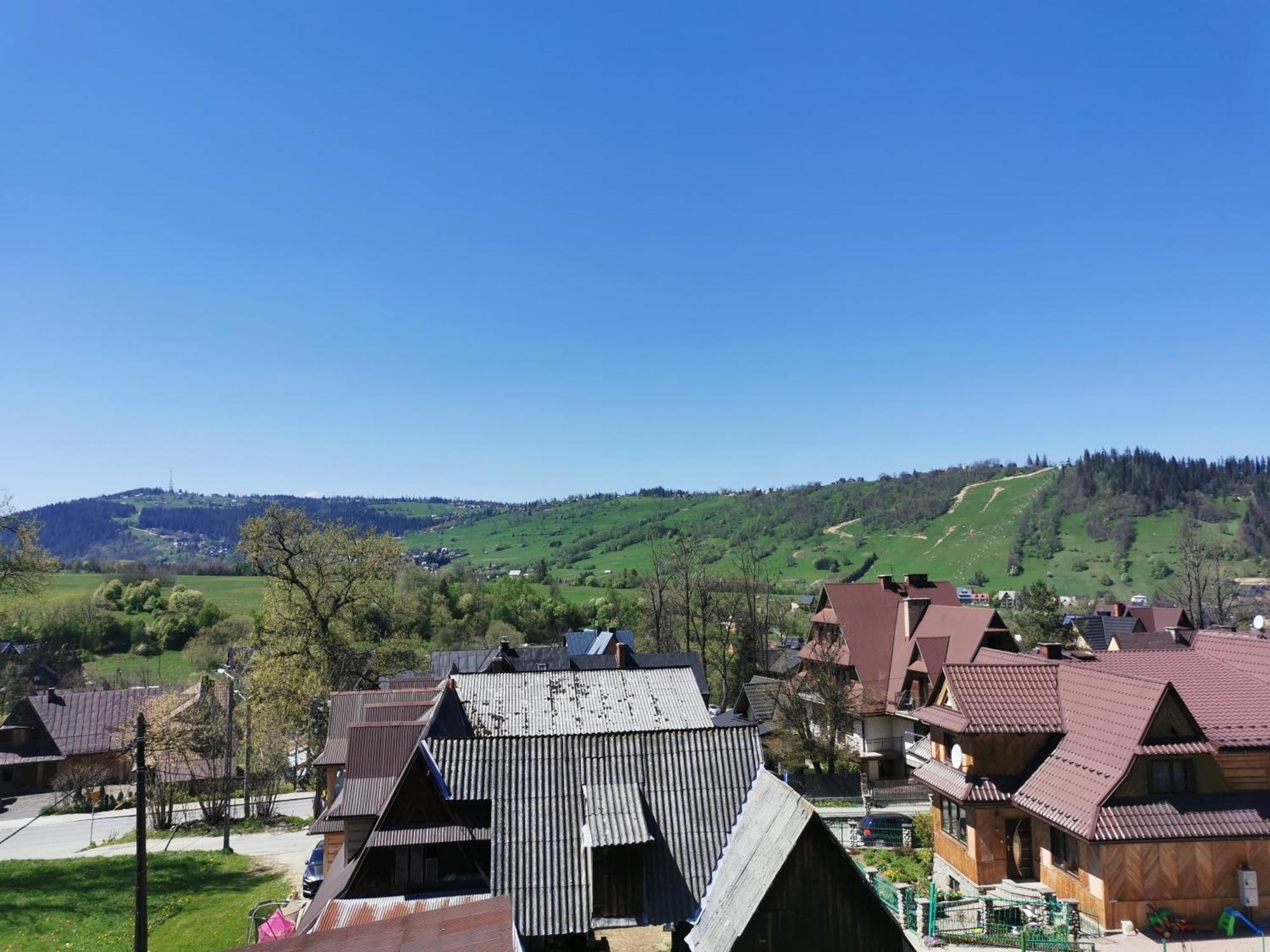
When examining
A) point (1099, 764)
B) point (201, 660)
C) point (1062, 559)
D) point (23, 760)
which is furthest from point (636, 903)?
point (1062, 559)

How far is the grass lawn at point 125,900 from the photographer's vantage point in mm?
23359

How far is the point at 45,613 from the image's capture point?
300 ft

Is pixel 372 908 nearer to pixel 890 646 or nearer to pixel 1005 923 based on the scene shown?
pixel 1005 923

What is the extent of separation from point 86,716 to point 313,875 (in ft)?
137

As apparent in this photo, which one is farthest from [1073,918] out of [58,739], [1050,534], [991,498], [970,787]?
[991,498]

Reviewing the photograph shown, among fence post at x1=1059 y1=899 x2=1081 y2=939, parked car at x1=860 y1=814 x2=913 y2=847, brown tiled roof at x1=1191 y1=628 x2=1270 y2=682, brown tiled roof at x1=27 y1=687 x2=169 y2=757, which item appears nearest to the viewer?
fence post at x1=1059 y1=899 x2=1081 y2=939

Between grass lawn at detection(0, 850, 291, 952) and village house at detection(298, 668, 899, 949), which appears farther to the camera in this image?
grass lawn at detection(0, 850, 291, 952)

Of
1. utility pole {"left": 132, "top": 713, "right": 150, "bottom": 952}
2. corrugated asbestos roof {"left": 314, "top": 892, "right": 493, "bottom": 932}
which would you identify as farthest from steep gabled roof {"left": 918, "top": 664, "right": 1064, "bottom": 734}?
utility pole {"left": 132, "top": 713, "right": 150, "bottom": 952}

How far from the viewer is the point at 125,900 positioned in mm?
27016

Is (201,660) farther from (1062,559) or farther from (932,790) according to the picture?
(1062,559)

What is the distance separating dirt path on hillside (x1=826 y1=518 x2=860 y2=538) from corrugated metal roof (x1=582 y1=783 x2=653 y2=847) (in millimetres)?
174254

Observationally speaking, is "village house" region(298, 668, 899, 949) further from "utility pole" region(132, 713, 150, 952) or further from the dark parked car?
the dark parked car

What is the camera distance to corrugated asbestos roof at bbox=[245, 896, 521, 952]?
1198 cm

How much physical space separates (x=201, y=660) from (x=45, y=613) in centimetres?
2157
